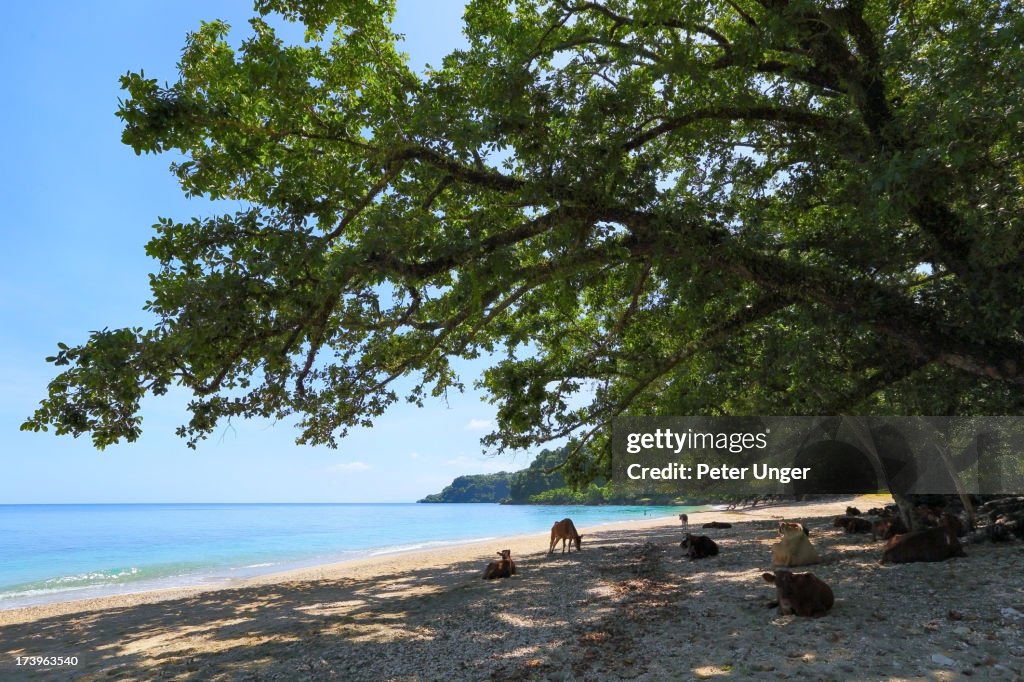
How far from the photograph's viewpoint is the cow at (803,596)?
6891mm

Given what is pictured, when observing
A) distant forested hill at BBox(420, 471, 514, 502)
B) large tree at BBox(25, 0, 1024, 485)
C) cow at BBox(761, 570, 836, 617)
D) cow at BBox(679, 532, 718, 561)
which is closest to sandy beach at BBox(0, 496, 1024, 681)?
cow at BBox(761, 570, 836, 617)

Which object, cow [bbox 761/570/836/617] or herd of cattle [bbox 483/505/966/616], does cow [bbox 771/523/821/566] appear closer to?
herd of cattle [bbox 483/505/966/616]

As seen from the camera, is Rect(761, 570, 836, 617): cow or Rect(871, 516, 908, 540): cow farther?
Rect(871, 516, 908, 540): cow

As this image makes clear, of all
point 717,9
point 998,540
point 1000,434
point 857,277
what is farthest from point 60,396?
point 1000,434

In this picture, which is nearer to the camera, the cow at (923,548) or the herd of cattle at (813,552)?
the herd of cattle at (813,552)

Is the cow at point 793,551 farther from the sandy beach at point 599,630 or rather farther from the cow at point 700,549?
the cow at point 700,549

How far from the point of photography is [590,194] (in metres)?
7.11

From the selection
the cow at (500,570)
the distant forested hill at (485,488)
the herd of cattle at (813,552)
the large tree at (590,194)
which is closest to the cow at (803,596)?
the herd of cattle at (813,552)

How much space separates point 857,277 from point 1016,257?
6.07ft

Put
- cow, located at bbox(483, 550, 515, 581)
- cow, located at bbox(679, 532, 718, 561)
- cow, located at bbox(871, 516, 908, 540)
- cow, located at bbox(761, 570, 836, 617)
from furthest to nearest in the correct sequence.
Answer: cow, located at bbox(679, 532, 718, 561), cow, located at bbox(483, 550, 515, 581), cow, located at bbox(871, 516, 908, 540), cow, located at bbox(761, 570, 836, 617)

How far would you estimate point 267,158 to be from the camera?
904 cm

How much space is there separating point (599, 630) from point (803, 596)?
2.44 meters

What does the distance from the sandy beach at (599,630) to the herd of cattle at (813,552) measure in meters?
0.20

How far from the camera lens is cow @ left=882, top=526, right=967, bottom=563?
30.8ft
